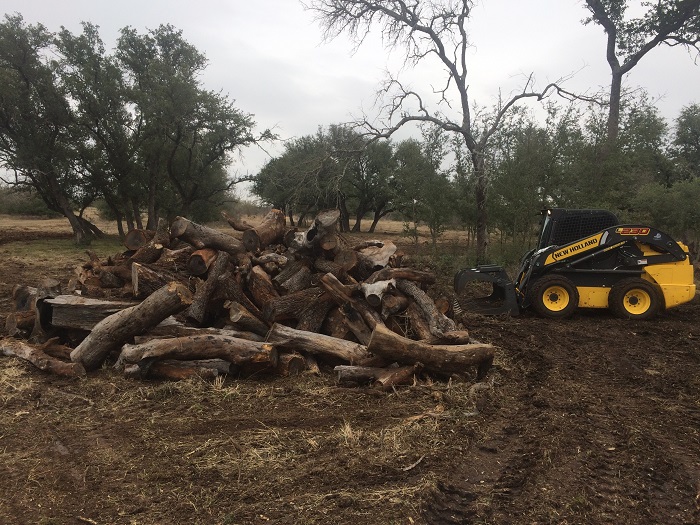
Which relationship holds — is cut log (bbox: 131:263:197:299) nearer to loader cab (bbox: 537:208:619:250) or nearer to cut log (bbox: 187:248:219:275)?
cut log (bbox: 187:248:219:275)

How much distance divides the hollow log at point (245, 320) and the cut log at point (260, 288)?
1.32 feet

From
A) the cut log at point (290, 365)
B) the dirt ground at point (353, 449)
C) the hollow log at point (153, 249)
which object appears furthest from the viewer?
the hollow log at point (153, 249)

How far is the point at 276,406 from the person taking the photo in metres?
4.88

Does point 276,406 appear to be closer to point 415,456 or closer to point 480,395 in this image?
point 415,456

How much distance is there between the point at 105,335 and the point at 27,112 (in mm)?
21375

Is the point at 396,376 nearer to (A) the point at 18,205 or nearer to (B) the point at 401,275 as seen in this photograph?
(B) the point at 401,275

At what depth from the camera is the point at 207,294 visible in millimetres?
6578

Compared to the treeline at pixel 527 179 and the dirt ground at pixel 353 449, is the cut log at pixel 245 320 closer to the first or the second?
the dirt ground at pixel 353 449

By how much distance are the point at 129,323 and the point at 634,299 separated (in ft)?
27.7

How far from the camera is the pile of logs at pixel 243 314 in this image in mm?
5543

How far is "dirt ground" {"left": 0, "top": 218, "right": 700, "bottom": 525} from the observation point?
3109 mm

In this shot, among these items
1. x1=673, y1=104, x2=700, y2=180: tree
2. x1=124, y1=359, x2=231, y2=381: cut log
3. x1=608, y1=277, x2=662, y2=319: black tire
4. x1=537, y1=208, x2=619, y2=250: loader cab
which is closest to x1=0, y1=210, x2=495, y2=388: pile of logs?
x1=124, y1=359, x2=231, y2=381: cut log

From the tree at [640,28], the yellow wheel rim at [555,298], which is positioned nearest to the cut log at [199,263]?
the yellow wheel rim at [555,298]

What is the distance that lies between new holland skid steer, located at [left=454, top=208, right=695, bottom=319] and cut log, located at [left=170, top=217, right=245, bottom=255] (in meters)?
4.21
